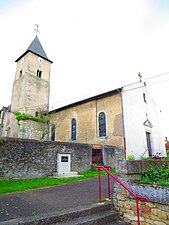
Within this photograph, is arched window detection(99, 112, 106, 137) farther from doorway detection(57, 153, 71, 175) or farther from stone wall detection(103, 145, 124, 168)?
doorway detection(57, 153, 71, 175)

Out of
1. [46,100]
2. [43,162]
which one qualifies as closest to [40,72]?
[46,100]

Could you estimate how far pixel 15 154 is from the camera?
26.0 ft

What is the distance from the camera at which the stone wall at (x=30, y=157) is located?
7.67 metres

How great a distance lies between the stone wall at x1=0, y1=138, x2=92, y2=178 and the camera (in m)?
7.67

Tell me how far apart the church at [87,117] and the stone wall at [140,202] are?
25.0ft

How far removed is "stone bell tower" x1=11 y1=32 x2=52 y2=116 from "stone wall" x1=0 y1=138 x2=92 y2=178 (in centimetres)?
1232

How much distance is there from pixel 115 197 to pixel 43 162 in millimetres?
5586

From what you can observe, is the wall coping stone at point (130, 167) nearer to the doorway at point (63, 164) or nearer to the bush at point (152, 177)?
the bush at point (152, 177)

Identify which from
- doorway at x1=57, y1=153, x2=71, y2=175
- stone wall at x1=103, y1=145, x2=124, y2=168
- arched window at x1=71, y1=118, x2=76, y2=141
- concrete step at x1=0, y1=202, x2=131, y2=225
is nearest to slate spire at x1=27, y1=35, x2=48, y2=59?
arched window at x1=71, y1=118, x2=76, y2=141

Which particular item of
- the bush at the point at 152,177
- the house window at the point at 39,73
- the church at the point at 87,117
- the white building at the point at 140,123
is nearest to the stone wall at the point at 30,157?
the church at the point at 87,117

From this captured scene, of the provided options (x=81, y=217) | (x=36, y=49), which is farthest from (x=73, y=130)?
(x=81, y=217)

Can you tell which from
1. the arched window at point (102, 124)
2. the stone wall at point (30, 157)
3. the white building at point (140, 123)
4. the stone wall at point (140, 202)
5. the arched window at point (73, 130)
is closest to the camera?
the stone wall at point (140, 202)

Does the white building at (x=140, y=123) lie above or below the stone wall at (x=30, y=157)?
above

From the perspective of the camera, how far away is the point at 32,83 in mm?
21797
